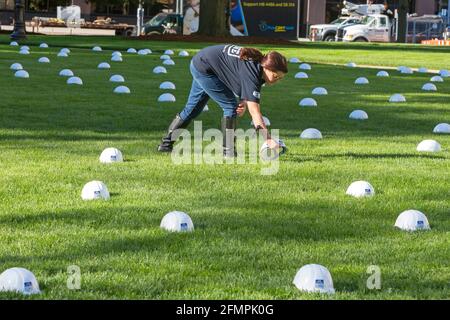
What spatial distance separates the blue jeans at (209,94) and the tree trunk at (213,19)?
28.4m

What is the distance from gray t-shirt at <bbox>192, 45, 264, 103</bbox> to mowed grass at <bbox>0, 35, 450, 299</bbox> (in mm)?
725

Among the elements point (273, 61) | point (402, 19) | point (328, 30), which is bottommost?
point (328, 30)

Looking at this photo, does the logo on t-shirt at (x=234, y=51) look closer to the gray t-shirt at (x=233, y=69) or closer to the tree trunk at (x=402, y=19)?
the gray t-shirt at (x=233, y=69)

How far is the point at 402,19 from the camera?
55.3 m

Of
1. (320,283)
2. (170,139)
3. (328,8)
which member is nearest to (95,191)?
(170,139)

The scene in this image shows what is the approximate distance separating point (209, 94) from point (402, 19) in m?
46.5

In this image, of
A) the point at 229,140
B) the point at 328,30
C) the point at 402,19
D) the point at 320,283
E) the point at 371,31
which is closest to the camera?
the point at 320,283

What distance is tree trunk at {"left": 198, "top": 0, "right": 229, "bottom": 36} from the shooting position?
38.8 metres

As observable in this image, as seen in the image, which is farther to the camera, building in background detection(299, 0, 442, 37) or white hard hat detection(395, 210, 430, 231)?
building in background detection(299, 0, 442, 37)


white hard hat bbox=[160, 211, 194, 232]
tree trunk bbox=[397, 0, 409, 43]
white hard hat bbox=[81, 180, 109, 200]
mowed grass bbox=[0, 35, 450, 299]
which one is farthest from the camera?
tree trunk bbox=[397, 0, 409, 43]

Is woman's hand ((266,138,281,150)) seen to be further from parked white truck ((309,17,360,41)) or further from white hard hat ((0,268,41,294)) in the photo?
parked white truck ((309,17,360,41))

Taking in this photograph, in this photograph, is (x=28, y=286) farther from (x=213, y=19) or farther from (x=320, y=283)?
(x=213, y=19)

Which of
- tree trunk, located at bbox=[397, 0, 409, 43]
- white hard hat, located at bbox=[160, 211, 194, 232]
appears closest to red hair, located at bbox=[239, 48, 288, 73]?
white hard hat, located at bbox=[160, 211, 194, 232]

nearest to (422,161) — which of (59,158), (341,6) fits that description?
(59,158)
